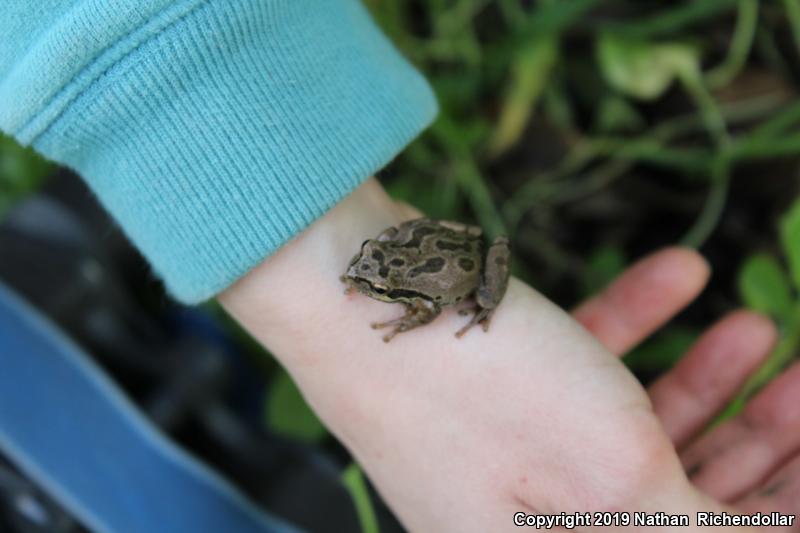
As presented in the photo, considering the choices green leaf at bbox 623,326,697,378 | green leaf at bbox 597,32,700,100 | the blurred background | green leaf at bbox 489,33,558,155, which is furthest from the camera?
green leaf at bbox 489,33,558,155

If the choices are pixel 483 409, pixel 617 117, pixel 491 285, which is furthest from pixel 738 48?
pixel 483 409

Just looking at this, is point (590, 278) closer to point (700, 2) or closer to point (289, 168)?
point (700, 2)

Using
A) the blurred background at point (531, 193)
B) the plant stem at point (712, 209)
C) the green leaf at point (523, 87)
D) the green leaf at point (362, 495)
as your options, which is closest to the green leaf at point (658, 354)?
the blurred background at point (531, 193)

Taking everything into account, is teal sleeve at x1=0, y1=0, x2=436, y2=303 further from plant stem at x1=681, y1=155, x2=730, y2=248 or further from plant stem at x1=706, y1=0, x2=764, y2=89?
plant stem at x1=706, y1=0, x2=764, y2=89

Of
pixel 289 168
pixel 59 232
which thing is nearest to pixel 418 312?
pixel 289 168

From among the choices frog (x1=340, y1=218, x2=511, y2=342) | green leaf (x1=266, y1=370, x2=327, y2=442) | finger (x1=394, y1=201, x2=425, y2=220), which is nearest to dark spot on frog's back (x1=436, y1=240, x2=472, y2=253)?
frog (x1=340, y1=218, x2=511, y2=342)
